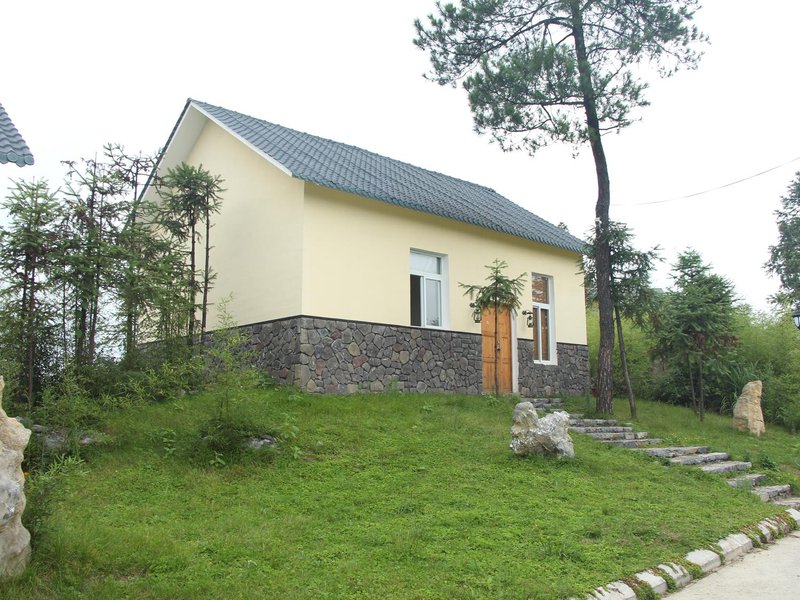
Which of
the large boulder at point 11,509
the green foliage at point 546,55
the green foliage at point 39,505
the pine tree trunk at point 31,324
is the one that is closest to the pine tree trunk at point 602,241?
the green foliage at point 546,55

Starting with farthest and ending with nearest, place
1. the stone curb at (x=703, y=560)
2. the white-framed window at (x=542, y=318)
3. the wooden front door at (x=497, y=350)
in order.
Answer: the white-framed window at (x=542, y=318)
the wooden front door at (x=497, y=350)
the stone curb at (x=703, y=560)

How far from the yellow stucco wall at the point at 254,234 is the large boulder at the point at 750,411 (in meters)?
9.65

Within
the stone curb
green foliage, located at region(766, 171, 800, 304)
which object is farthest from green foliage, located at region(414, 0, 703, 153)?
green foliage, located at region(766, 171, 800, 304)

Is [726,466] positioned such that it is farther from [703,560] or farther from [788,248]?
[788,248]

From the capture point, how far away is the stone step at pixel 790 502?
8.69m

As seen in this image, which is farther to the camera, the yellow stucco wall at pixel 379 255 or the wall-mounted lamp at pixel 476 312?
the wall-mounted lamp at pixel 476 312

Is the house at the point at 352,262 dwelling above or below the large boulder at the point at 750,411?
above

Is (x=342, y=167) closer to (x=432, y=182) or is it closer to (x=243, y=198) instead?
(x=243, y=198)

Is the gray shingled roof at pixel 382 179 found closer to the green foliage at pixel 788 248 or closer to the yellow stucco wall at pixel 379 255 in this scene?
the yellow stucco wall at pixel 379 255

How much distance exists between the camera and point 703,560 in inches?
232

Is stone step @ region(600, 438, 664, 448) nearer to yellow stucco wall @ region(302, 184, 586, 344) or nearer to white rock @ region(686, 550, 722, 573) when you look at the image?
yellow stucco wall @ region(302, 184, 586, 344)

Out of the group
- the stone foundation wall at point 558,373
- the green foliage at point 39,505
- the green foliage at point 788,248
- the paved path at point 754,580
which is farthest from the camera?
the green foliage at point 788,248

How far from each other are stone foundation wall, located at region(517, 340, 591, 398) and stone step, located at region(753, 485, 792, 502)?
6.34 m

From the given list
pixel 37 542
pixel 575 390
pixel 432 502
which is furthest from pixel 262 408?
pixel 575 390
